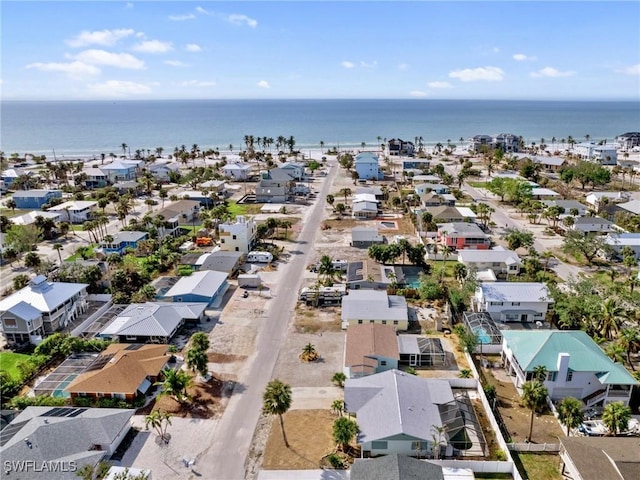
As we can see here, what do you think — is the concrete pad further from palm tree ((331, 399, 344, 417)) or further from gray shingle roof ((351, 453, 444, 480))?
gray shingle roof ((351, 453, 444, 480))

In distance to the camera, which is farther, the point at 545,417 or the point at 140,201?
the point at 140,201

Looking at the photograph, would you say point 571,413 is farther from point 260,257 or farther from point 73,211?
point 73,211

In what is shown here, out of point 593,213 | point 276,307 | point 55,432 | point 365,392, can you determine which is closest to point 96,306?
point 276,307

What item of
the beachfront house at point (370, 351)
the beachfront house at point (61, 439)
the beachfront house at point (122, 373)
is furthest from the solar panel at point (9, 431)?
the beachfront house at point (370, 351)

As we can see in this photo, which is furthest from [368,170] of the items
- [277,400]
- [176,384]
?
[277,400]

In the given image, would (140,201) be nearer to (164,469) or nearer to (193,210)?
(193,210)
